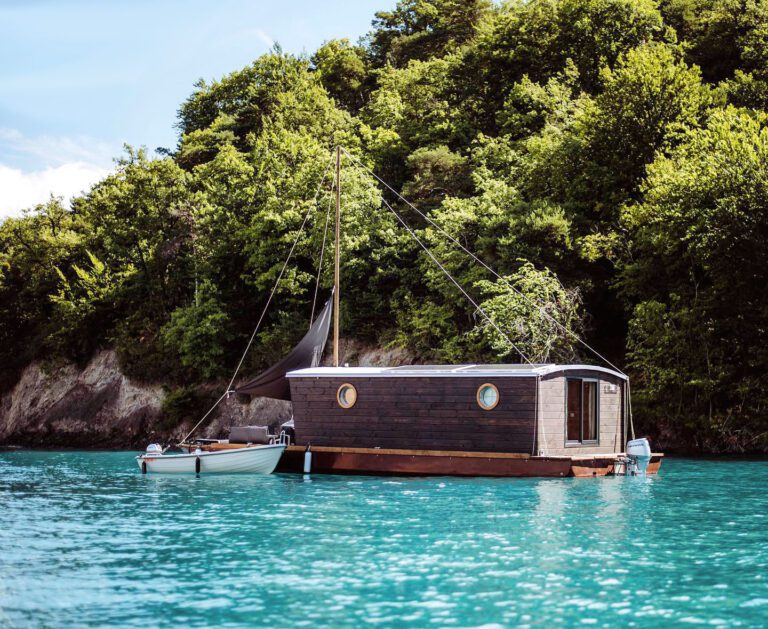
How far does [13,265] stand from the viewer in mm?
58688

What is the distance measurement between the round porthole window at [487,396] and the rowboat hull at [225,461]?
19.4 ft

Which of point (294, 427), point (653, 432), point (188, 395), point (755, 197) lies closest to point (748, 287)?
point (755, 197)

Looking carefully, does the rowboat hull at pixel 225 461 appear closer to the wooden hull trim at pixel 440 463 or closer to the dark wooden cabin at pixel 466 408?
the wooden hull trim at pixel 440 463

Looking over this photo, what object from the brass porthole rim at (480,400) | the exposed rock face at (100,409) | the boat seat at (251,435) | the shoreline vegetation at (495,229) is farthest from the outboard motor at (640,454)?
the exposed rock face at (100,409)

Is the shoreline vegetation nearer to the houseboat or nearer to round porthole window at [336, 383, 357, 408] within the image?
the houseboat

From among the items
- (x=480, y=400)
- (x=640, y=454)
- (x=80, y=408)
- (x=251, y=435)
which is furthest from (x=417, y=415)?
(x=80, y=408)

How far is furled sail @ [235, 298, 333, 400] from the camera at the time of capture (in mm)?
26297

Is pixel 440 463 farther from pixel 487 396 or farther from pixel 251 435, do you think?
pixel 251 435

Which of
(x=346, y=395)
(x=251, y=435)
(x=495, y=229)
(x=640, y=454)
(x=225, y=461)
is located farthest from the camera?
(x=495, y=229)

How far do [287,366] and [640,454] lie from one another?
34.6 feet

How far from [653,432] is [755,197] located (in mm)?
9641

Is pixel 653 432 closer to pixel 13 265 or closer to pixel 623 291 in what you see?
pixel 623 291

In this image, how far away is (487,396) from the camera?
22.8m

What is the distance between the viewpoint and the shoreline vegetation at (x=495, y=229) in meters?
31.2
